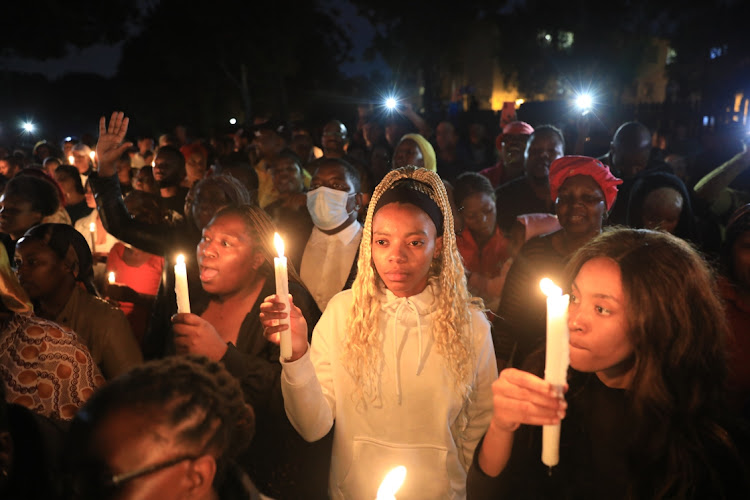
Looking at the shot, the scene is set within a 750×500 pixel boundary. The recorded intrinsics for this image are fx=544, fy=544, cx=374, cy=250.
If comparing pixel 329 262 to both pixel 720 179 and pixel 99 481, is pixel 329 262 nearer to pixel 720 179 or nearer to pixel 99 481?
pixel 99 481

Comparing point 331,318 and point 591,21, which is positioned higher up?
point 591,21

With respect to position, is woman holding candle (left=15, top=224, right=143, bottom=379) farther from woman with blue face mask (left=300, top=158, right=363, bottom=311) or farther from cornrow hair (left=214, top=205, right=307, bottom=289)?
woman with blue face mask (left=300, top=158, right=363, bottom=311)

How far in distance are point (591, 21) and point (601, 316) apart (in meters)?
35.8

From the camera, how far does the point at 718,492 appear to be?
187cm

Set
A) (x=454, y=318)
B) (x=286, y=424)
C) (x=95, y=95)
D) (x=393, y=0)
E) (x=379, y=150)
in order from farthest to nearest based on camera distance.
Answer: (x=95, y=95), (x=393, y=0), (x=379, y=150), (x=286, y=424), (x=454, y=318)

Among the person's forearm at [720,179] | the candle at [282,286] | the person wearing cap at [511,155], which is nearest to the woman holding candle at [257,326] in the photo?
the candle at [282,286]

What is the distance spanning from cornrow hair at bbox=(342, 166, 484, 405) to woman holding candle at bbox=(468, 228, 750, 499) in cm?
50

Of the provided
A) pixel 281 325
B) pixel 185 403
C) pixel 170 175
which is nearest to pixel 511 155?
pixel 170 175

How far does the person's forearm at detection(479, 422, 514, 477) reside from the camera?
1.94 m

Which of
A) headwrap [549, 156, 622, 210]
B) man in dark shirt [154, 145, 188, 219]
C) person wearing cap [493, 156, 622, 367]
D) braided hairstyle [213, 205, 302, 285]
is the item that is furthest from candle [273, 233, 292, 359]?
man in dark shirt [154, 145, 188, 219]

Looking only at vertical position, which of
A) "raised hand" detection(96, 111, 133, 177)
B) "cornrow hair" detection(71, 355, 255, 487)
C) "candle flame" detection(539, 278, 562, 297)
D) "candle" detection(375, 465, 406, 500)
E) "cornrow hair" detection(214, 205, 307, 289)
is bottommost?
"candle" detection(375, 465, 406, 500)

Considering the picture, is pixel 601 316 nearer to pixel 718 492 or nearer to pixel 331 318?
pixel 718 492

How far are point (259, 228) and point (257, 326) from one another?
Result: 2.07 ft

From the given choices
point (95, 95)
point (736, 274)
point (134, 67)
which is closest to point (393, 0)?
point (134, 67)
